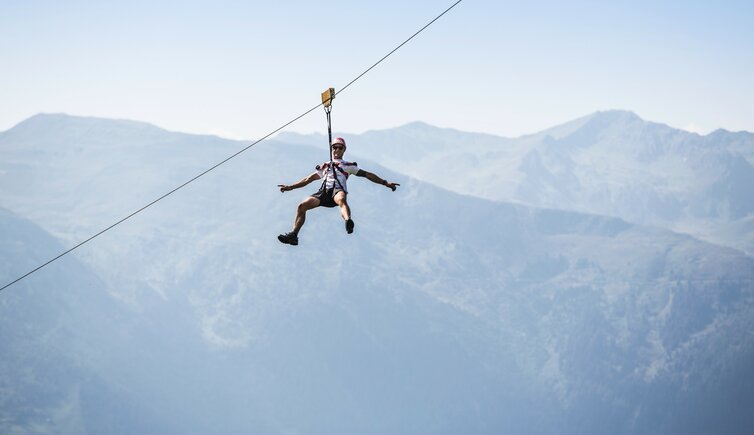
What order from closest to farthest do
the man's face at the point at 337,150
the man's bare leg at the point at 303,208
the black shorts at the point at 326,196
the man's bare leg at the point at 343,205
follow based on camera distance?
the man's bare leg at the point at 343,205 < the man's bare leg at the point at 303,208 < the black shorts at the point at 326,196 < the man's face at the point at 337,150

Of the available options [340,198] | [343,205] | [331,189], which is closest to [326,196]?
[331,189]

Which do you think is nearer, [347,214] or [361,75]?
[347,214]

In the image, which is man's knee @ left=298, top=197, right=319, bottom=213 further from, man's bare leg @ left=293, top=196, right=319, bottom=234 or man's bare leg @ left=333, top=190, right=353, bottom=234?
man's bare leg @ left=333, top=190, right=353, bottom=234

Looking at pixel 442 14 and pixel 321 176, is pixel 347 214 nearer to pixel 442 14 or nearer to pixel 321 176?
pixel 321 176

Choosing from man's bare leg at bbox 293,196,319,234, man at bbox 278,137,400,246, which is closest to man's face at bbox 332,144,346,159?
man at bbox 278,137,400,246

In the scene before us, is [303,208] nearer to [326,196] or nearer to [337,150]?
[326,196]

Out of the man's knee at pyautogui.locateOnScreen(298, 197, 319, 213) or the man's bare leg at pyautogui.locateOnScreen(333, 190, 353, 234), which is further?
the man's knee at pyautogui.locateOnScreen(298, 197, 319, 213)

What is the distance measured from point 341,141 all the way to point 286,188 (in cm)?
185

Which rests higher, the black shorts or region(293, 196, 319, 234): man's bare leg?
the black shorts

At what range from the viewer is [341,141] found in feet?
62.0

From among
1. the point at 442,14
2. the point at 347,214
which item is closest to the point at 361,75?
the point at 442,14

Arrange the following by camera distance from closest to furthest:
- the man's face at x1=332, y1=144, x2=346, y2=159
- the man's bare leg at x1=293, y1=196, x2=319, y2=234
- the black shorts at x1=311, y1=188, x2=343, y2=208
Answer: the man's bare leg at x1=293, y1=196, x2=319, y2=234 < the black shorts at x1=311, y1=188, x2=343, y2=208 < the man's face at x1=332, y1=144, x2=346, y2=159

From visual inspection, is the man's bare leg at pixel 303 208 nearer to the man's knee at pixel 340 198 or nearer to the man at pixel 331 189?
the man at pixel 331 189

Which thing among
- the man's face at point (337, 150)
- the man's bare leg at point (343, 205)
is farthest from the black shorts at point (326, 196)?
the man's face at point (337, 150)
